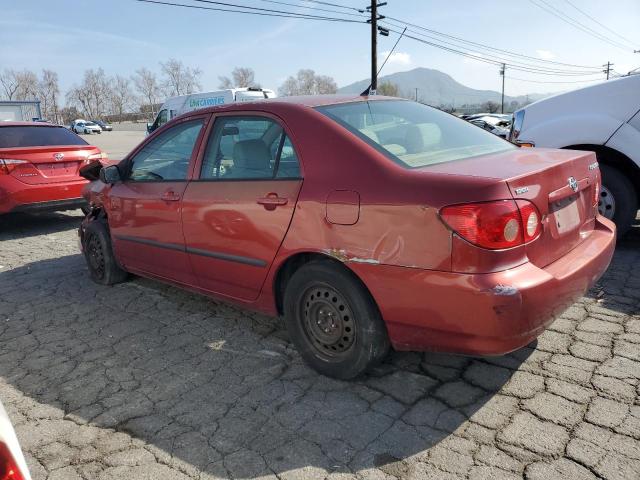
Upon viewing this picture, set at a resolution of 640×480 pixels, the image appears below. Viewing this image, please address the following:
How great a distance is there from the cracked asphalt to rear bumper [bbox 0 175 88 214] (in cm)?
331

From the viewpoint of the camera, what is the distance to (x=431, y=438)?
240 centimetres

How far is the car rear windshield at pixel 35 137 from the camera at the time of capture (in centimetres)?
692

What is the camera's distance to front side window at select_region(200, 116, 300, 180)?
9.94 ft

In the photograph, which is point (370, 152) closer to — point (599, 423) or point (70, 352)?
point (599, 423)

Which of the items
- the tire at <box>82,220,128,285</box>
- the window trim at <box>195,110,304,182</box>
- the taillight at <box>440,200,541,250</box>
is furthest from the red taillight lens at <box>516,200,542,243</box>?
the tire at <box>82,220,128,285</box>

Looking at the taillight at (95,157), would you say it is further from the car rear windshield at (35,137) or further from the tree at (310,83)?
the tree at (310,83)

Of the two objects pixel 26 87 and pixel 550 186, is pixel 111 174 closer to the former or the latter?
pixel 550 186

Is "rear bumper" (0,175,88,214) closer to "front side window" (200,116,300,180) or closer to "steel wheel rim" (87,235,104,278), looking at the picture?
"steel wheel rim" (87,235,104,278)

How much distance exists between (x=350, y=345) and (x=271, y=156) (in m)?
1.22

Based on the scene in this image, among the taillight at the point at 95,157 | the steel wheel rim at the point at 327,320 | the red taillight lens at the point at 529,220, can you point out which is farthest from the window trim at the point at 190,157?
the taillight at the point at 95,157

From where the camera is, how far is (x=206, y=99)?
54.5 feet

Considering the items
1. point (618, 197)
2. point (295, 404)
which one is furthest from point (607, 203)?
point (295, 404)

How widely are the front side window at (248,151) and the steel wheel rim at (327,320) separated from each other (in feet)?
2.27

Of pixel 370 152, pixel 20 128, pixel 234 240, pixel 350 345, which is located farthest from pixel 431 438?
→ pixel 20 128
